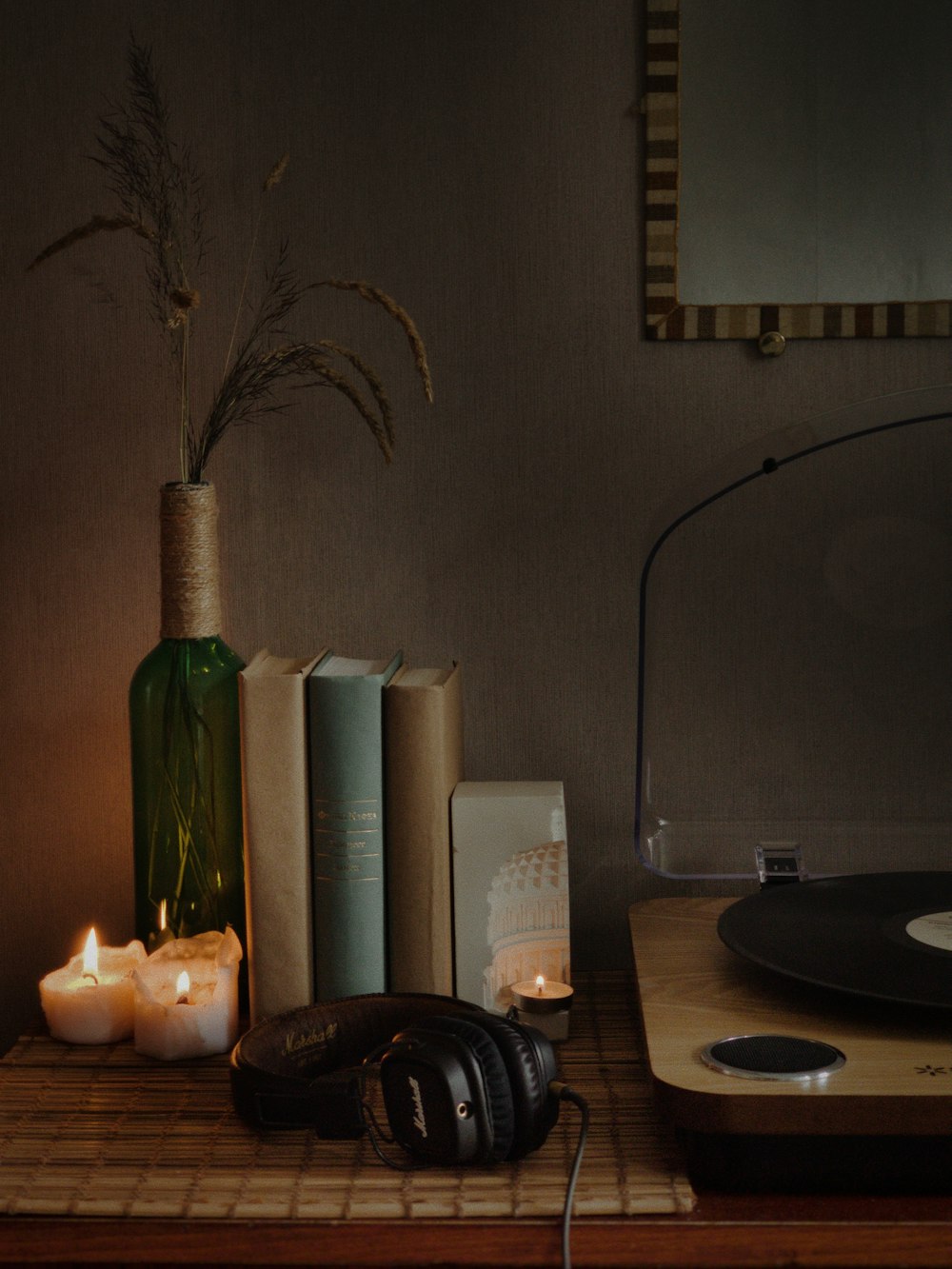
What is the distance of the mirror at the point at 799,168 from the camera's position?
109 centimetres

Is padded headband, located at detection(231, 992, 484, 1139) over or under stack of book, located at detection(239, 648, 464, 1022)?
under

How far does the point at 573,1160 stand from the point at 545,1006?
18 centimetres

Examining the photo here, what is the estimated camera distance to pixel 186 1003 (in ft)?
3.08

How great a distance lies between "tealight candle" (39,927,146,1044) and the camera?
962 millimetres

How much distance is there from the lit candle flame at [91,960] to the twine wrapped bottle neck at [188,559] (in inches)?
10.4

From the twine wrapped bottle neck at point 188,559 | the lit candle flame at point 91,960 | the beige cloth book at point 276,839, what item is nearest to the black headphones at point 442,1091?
the beige cloth book at point 276,839

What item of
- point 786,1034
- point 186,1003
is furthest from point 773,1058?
point 186,1003

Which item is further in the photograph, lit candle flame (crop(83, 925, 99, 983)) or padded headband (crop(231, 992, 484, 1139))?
lit candle flame (crop(83, 925, 99, 983))

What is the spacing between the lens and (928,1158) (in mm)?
721

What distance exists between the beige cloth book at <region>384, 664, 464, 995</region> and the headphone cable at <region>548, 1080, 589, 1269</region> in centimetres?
17

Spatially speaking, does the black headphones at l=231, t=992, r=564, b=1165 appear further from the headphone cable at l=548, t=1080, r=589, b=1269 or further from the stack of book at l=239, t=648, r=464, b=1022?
the stack of book at l=239, t=648, r=464, b=1022

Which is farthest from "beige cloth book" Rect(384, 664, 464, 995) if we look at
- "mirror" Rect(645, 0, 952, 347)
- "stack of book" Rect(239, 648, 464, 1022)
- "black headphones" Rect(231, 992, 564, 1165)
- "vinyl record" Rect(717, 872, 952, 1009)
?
"mirror" Rect(645, 0, 952, 347)

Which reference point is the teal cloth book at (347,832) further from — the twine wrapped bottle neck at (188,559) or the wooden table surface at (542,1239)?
Answer: the wooden table surface at (542,1239)

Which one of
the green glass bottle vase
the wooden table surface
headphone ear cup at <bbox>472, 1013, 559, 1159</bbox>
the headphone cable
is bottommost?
the wooden table surface
